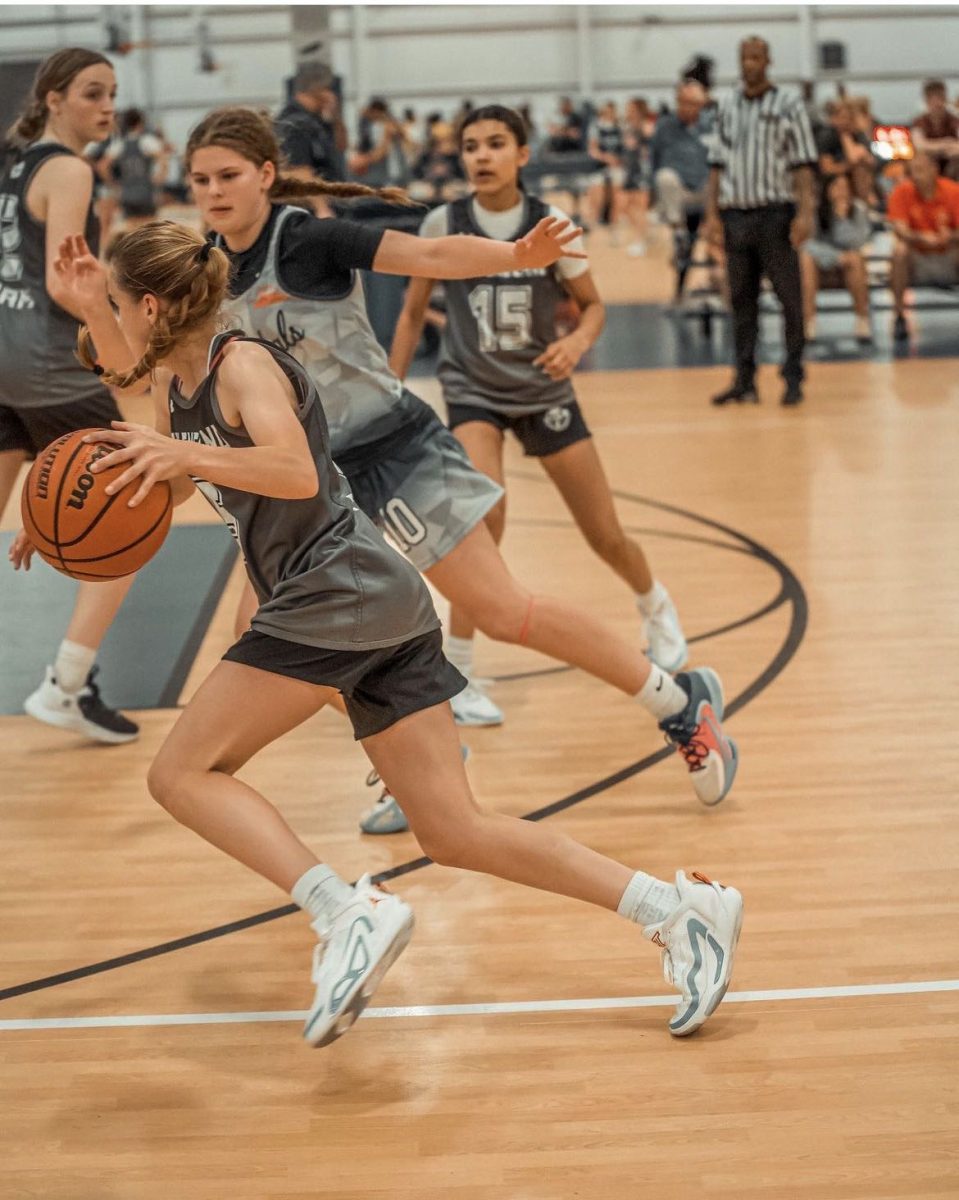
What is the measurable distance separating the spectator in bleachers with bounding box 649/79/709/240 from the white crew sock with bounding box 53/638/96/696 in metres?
9.85

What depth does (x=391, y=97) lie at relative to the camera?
28.2 m

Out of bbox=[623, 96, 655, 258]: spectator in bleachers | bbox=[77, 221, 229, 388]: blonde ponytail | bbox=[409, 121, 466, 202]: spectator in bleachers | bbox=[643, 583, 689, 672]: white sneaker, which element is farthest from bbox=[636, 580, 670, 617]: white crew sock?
bbox=[623, 96, 655, 258]: spectator in bleachers

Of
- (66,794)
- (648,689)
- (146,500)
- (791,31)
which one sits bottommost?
(66,794)

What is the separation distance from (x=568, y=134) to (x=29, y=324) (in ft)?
59.8

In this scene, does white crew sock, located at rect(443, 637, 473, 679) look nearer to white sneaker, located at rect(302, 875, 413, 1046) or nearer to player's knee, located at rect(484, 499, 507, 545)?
player's knee, located at rect(484, 499, 507, 545)

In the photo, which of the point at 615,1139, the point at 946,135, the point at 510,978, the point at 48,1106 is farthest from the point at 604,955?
the point at 946,135

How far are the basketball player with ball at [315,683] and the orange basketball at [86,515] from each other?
5cm

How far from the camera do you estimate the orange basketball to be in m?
2.57

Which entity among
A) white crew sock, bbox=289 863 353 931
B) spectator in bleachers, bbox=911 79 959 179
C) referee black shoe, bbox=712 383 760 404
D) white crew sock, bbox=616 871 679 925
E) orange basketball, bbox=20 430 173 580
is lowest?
referee black shoe, bbox=712 383 760 404

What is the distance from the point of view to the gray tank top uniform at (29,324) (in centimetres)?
417

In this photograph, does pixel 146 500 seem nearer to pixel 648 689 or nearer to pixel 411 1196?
pixel 411 1196

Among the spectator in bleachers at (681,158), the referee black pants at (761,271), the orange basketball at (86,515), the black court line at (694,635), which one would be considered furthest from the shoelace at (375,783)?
the spectator in bleachers at (681,158)

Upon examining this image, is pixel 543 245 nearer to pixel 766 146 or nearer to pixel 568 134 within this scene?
pixel 766 146

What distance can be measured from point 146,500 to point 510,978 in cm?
116
